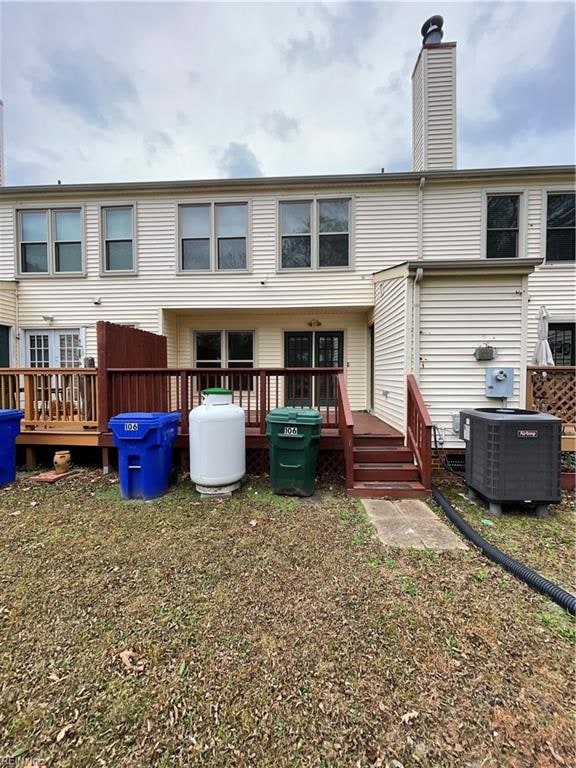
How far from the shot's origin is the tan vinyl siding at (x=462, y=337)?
5.15 meters

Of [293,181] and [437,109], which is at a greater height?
[437,109]

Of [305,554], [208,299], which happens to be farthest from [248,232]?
[305,554]

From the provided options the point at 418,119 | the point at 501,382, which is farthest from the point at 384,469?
the point at 418,119

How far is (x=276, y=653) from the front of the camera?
198 centimetres

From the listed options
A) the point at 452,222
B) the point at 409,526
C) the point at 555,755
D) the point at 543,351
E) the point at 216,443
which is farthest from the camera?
the point at 452,222

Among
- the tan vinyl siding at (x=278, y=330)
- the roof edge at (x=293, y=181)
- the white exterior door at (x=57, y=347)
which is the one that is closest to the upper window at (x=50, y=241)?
the roof edge at (x=293, y=181)

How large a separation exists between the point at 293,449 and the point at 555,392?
4.35 meters

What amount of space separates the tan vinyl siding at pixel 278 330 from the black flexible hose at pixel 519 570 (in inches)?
183

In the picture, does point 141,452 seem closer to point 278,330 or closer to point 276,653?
point 276,653

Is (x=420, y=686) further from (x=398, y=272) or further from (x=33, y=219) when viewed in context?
(x=33, y=219)

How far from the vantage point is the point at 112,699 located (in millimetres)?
1694

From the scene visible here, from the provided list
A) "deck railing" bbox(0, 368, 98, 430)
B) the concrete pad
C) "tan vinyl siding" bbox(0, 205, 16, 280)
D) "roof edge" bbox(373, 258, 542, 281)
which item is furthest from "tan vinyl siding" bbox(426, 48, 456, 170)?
"tan vinyl siding" bbox(0, 205, 16, 280)

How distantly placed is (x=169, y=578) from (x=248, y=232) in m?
7.10

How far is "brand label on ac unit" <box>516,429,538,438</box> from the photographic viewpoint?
3.82 meters
